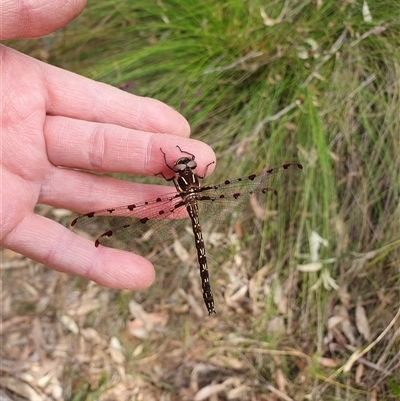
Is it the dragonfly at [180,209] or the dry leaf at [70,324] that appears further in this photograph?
the dry leaf at [70,324]

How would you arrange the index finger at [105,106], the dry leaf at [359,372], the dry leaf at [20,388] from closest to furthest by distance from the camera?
the index finger at [105,106], the dry leaf at [359,372], the dry leaf at [20,388]

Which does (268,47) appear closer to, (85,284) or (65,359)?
(85,284)

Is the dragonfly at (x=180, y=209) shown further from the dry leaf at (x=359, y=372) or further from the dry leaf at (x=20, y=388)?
the dry leaf at (x=20, y=388)

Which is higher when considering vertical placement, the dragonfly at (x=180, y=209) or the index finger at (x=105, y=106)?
the index finger at (x=105, y=106)

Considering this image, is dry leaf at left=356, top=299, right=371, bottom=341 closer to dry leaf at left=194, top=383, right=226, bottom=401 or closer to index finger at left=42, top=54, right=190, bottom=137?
dry leaf at left=194, top=383, right=226, bottom=401

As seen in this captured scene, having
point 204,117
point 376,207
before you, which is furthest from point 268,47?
point 376,207

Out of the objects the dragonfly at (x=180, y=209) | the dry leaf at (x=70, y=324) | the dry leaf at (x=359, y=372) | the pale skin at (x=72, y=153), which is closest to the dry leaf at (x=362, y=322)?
the dry leaf at (x=359, y=372)
